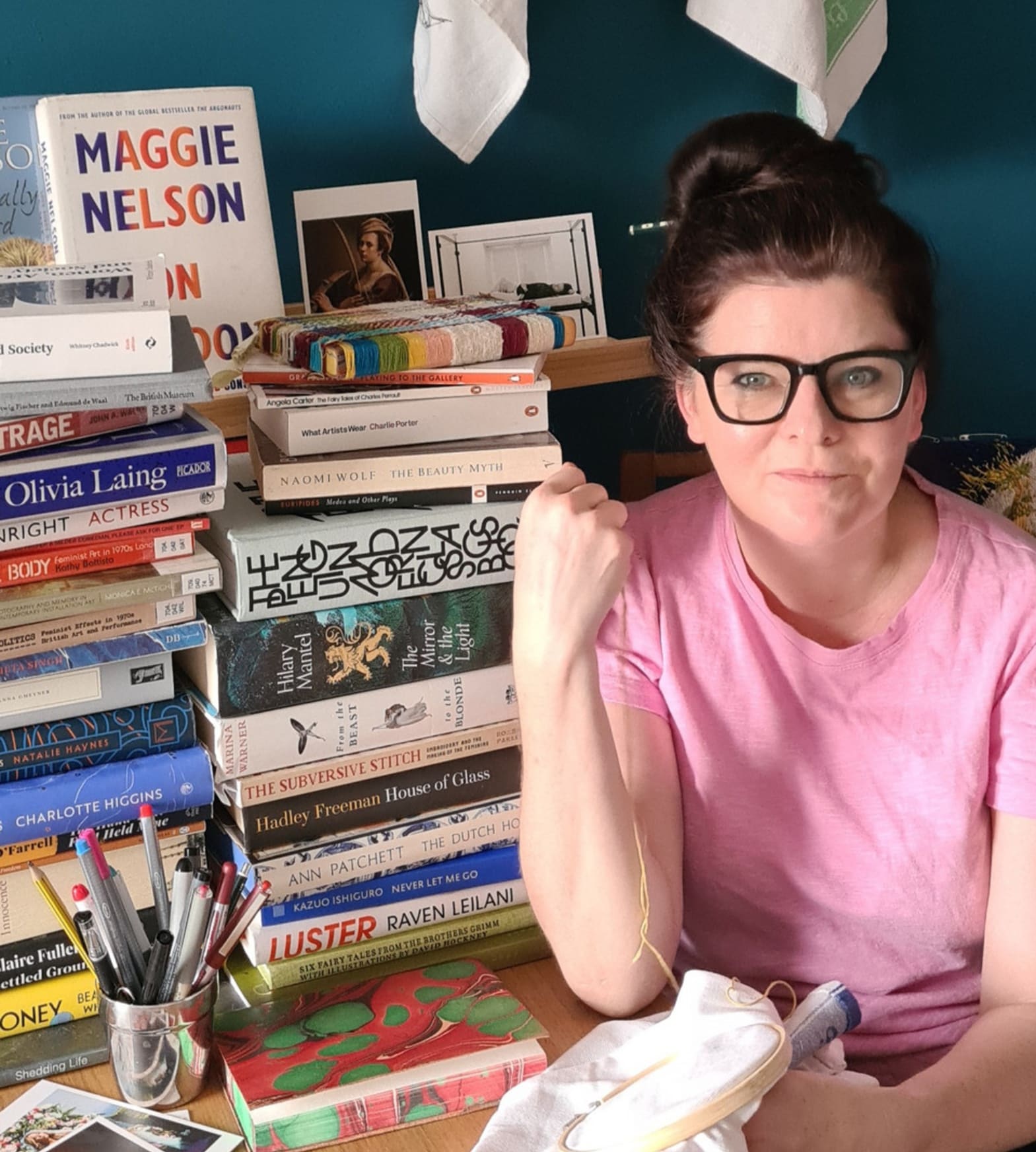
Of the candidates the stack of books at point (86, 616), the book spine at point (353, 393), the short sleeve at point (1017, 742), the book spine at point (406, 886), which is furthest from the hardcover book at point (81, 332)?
the short sleeve at point (1017, 742)

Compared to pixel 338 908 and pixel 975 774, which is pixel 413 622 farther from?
pixel 975 774

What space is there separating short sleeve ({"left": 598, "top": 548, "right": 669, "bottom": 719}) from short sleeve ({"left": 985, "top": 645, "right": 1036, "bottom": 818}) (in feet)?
0.91

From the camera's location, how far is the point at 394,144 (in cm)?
146

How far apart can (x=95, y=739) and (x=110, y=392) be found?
0.27 meters

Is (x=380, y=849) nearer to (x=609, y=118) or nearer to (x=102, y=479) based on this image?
(x=102, y=479)

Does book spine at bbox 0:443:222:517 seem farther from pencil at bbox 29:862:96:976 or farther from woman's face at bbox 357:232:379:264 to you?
woman's face at bbox 357:232:379:264

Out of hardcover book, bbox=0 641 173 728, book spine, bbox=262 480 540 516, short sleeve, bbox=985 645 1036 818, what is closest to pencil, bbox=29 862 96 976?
hardcover book, bbox=0 641 173 728

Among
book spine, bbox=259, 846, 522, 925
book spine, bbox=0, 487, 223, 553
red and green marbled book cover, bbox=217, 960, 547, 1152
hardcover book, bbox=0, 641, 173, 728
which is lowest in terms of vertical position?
red and green marbled book cover, bbox=217, 960, 547, 1152

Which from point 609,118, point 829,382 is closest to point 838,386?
point 829,382

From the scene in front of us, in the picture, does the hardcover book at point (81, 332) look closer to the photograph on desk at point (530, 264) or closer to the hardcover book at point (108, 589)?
the hardcover book at point (108, 589)

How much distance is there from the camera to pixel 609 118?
5.11 feet

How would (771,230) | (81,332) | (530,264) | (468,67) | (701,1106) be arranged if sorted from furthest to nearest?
(530,264) → (468,67) → (771,230) → (81,332) → (701,1106)

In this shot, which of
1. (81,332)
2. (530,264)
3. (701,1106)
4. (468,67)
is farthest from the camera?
(530,264)

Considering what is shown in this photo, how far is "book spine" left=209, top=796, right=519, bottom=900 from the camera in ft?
3.88
